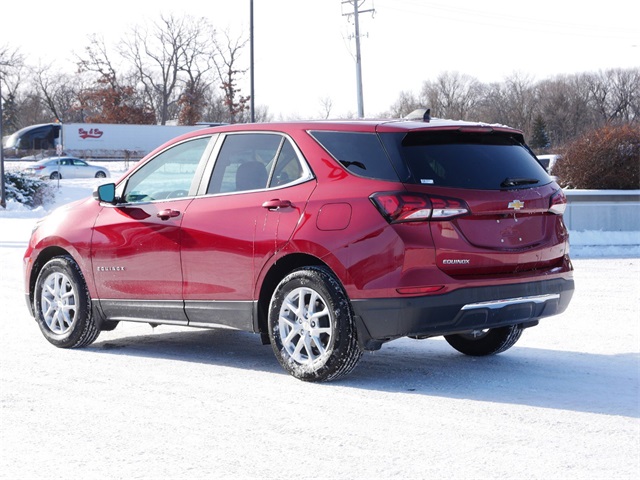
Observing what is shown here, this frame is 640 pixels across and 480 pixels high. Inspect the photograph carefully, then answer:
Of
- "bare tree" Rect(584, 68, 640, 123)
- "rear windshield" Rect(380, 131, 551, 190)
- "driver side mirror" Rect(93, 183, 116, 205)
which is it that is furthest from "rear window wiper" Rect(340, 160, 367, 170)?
"bare tree" Rect(584, 68, 640, 123)

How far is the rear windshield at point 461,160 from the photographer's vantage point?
6211mm

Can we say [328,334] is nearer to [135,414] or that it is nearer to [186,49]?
[135,414]

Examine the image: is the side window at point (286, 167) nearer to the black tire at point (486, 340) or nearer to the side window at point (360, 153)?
the side window at point (360, 153)

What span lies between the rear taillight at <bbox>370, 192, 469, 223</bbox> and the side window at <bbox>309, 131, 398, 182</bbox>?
15cm

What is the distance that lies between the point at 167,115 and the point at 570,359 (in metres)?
94.7

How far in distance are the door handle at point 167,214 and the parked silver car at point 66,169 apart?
49.9 metres

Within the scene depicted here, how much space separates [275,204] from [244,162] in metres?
0.62

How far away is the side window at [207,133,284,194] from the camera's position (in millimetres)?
6975

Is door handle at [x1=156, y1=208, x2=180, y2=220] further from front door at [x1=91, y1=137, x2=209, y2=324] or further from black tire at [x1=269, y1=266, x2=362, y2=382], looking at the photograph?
black tire at [x1=269, y1=266, x2=362, y2=382]

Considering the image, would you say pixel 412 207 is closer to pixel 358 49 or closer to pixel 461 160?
pixel 461 160

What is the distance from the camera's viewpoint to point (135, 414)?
5.70 metres

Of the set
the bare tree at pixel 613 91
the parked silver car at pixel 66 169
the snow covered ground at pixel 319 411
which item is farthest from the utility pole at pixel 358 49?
the bare tree at pixel 613 91

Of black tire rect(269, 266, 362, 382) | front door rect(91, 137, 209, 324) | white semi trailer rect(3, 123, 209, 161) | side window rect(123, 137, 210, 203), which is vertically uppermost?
white semi trailer rect(3, 123, 209, 161)

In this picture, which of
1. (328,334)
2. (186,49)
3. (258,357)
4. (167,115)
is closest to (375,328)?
(328,334)
